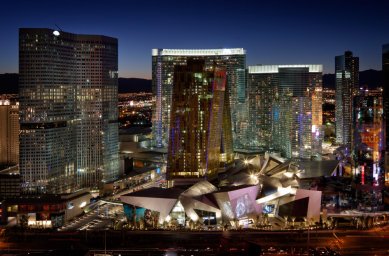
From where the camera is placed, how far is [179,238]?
4091cm

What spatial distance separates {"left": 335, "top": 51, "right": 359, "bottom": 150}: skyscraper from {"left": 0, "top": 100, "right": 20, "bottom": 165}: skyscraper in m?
64.8

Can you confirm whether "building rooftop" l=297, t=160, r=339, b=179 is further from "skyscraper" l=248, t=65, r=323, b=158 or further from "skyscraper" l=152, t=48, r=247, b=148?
"skyscraper" l=152, t=48, r=247, b=148

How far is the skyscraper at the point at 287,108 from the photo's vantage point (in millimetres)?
90875

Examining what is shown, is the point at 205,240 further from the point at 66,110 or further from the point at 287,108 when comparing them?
the point at 287,108

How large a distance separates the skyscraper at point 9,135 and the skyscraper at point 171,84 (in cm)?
3141

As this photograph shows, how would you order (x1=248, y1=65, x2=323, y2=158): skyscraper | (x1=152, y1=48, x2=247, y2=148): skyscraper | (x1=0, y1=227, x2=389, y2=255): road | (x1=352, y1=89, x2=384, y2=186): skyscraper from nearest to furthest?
(x1=0, y1=227, x2=389, y2=255): road
(x1=352, y1=89, x2=384, y2=186): skyscraper
(x1=248, y1=65, x2=323, y2=158): skyscraper
(x1=152, y1=48, x2=247, y2=148): skyscraper

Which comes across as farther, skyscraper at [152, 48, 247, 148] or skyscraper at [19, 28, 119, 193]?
skyscraper at [152, 48, 247, 148]

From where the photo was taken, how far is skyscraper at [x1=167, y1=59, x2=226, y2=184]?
6069 centimetres

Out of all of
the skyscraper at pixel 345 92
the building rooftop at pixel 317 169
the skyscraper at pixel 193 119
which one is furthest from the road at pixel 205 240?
the skyscraper at pixel 345 92

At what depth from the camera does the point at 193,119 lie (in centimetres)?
6166

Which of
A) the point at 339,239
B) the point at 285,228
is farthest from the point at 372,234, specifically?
the point at 285,228

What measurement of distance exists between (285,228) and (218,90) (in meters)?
23.9

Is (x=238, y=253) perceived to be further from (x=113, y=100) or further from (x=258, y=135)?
(x=258, y=135)

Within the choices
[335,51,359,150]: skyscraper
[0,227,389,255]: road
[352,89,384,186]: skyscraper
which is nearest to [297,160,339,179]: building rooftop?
[352,89,384,186]: skyscraper
